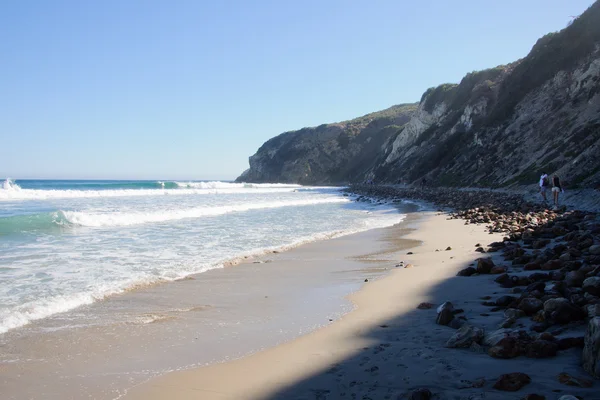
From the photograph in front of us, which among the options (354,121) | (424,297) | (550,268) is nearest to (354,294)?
(424,297)

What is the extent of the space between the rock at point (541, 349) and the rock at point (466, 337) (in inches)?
17.3

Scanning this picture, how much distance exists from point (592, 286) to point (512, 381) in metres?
2.14

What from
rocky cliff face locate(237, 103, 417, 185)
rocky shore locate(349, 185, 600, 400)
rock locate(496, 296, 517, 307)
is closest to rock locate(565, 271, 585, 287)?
rocky shore locate(349, 185, 600, 400)

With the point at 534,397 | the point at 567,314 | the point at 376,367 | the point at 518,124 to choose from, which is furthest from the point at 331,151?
the point at 534,397

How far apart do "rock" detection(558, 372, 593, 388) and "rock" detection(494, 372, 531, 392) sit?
0.19m

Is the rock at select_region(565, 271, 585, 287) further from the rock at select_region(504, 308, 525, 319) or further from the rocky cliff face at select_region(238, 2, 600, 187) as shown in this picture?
the rocky cliff face at select_region(238, 2, 600, 187)

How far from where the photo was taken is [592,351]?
2.83 m

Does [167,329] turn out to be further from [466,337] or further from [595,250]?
[595,250]

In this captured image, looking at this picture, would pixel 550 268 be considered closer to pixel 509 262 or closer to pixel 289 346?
pixel 509 262

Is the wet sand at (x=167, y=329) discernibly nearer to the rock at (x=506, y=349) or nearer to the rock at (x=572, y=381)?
the rock at (x=506, y=349)

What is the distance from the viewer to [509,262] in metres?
7.24

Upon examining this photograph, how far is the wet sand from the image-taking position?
11.7ft

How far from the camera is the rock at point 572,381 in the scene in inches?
105

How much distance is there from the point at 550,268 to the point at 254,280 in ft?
14.9
